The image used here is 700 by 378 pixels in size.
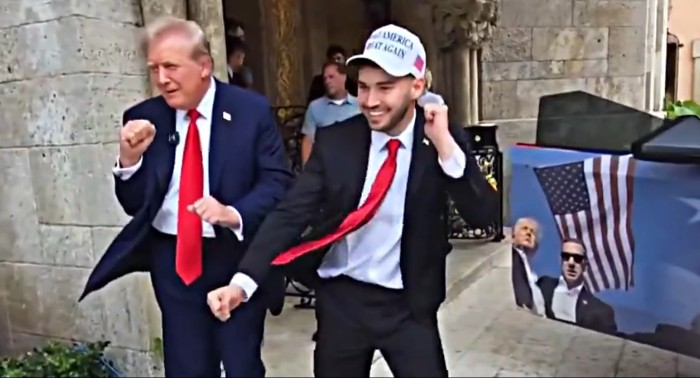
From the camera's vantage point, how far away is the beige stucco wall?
8.21 m

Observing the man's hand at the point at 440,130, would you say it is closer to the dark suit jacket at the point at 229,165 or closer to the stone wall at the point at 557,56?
the dark suit jacket at the point at 229,165

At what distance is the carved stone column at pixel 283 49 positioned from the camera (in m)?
4.45

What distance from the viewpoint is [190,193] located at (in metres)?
1.52

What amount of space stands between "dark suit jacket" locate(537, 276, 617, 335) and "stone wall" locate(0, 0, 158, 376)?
1.33 metres

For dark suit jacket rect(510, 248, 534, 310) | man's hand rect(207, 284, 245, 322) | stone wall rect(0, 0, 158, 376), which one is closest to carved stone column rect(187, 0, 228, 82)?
stone wall rect(0, 0, 158, 376)

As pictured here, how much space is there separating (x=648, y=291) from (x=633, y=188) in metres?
0.31

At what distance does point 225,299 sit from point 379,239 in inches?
14.1

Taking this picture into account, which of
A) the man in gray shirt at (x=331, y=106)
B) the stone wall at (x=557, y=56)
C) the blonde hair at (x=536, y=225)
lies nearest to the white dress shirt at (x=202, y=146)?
the blonde hair at (x=536, y=225)

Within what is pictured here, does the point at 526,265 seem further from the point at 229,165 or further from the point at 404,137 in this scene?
the point at 229,165

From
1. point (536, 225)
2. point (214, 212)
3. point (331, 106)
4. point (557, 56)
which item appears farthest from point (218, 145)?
point (557, 56)

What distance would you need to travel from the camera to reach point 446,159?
1327 mm

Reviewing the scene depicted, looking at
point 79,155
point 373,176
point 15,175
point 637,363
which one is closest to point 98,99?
point 79,155

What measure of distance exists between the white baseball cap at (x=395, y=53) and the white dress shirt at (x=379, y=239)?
129 millimetres

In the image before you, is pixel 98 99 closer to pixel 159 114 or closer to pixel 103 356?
pixel 159 114
